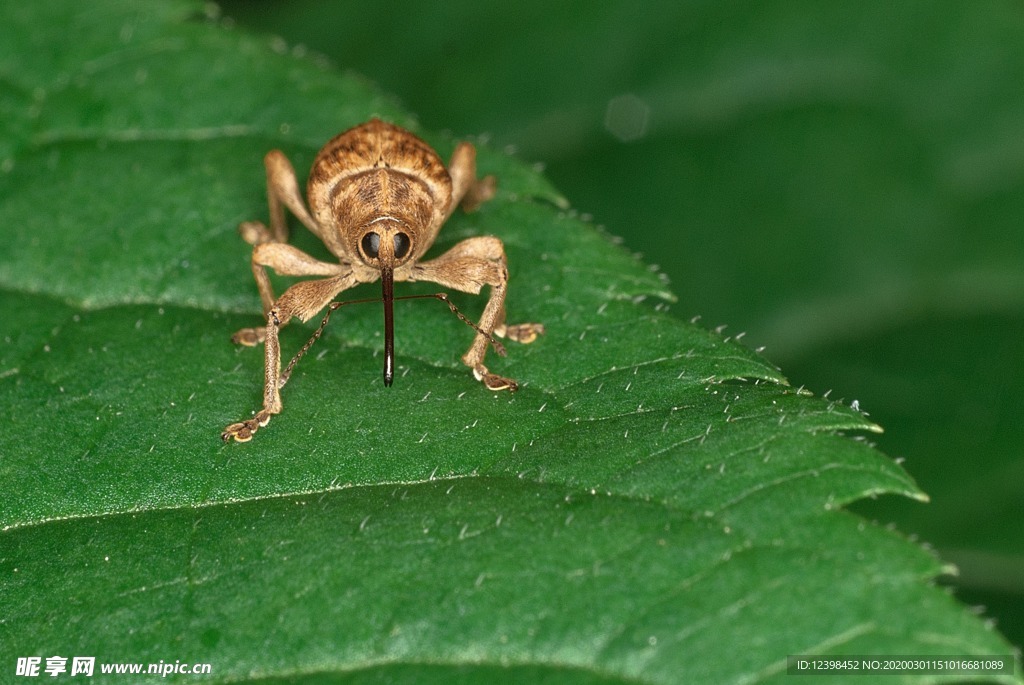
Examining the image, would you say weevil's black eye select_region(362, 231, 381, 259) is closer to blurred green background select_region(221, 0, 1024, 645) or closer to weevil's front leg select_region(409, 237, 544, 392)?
weevil's front leg select_region(409, 237, 544, 392)

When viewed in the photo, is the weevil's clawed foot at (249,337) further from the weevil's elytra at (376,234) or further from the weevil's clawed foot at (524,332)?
the weevil's clawed foot at (524,332)

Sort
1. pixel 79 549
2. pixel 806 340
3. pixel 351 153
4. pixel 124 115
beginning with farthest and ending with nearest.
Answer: pixel 806 340, pixel 124 115, pixel 351 153, pixel 79 549

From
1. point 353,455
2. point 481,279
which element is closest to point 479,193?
point 481,279

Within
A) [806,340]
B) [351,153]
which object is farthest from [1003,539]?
[351,153]

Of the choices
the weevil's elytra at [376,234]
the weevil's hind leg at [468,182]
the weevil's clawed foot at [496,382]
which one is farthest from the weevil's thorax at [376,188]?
the weevil's clawed foot at [496,382]

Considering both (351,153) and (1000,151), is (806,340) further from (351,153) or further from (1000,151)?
(351,153)
